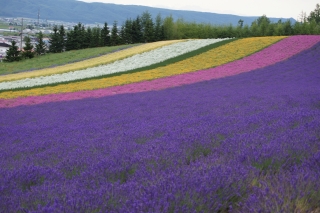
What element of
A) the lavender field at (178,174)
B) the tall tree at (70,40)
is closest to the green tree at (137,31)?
the tall tree at (70,40)

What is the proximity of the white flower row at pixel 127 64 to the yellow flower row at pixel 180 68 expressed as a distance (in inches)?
137

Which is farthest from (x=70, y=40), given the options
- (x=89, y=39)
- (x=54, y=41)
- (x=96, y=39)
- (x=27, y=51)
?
(x=27, y=51)

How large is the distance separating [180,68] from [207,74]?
4.92 m

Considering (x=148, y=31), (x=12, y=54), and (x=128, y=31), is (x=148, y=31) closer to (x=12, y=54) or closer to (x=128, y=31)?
(x=128, y=31)

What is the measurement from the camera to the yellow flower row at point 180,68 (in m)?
23.2

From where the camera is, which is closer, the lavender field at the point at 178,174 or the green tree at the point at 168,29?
the lavender field at the point at 178,174

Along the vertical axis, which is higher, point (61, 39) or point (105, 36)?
point (105, 36)

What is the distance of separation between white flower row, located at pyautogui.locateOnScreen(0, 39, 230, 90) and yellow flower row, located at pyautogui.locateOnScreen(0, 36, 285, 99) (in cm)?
349

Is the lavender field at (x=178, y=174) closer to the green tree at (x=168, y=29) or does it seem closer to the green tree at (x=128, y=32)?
the green tree at (x=128, y=32)

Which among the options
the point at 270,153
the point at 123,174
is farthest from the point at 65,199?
the point at 270,153

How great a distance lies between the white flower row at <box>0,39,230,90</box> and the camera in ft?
97.7

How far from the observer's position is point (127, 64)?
35719mm

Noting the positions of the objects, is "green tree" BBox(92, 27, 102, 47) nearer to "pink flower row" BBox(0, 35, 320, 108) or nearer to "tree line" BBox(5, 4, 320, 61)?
"tree line" BBox(5, 4, 320, 61)

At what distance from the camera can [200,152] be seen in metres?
4.17
